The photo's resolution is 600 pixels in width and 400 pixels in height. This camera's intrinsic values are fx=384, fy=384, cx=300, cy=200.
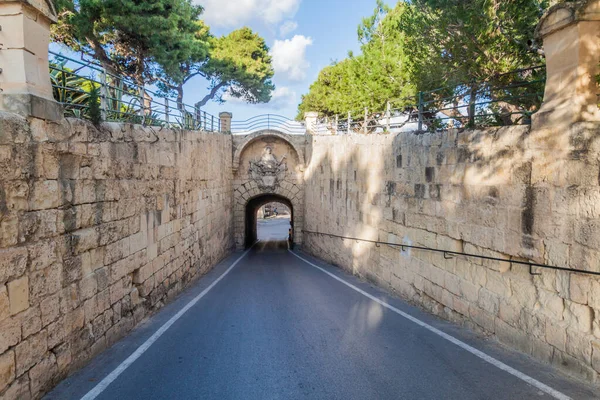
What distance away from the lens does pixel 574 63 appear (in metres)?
4.77

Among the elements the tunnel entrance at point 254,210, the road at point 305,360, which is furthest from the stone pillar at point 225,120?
the road at point 305,360

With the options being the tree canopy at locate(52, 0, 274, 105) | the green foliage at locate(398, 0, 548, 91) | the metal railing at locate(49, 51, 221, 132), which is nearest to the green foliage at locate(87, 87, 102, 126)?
the metal railing at locate(49, 51, 221, 132)

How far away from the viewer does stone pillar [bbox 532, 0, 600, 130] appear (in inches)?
183

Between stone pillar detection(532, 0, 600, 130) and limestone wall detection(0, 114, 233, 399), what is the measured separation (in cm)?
620

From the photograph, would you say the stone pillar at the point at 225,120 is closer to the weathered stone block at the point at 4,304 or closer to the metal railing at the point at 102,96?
the metal railing at the point at 102,96

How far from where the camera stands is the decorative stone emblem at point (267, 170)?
19.8 metres

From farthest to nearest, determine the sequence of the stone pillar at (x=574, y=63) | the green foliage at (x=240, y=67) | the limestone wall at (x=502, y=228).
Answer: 1. the green foliage at (x=240, y=67)
2. the stone pillar at (x=574, y=63)
3. the limestone wall at (x=502, y=228)

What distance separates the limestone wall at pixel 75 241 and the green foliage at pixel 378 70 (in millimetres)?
12812

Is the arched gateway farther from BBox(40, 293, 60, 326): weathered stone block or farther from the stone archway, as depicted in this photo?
BBox(40, 293, 60, 326): weathered stone block

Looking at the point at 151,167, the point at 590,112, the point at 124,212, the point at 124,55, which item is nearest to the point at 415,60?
the point at 590,112

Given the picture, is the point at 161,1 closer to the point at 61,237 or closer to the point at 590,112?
the point at 61,237

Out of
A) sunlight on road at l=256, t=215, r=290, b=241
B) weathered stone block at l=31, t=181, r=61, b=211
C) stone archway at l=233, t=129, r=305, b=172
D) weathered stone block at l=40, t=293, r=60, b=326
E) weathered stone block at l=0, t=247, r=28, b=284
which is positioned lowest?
sunlight on road at l=256, t=215, r=290, b=241

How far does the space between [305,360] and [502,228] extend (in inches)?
137

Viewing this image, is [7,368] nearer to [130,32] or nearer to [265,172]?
[130,32]
